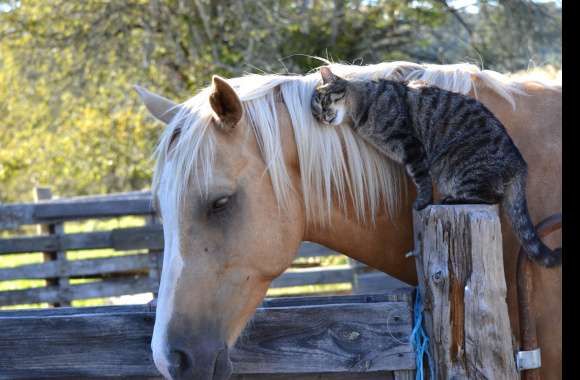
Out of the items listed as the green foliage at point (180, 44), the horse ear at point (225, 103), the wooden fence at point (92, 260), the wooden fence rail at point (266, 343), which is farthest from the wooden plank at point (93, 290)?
the horse ear at point (225, 103)

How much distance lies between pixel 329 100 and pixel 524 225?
0.82 m

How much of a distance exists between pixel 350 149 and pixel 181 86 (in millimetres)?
10499

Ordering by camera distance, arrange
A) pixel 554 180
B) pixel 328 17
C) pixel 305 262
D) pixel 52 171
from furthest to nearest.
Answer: pixel 52 171, pixel 328 17, pixel 305 262, pixel 554 180

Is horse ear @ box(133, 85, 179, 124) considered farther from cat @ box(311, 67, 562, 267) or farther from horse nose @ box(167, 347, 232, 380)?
horse nose @ box(167, 347, 232, 380)

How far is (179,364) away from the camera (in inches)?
88.4

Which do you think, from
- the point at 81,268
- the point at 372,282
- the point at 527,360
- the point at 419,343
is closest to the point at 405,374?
the point at 419,343

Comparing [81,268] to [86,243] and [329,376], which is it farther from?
[329,376]

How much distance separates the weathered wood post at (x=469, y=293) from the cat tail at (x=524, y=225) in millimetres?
333

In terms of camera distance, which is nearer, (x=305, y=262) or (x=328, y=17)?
(x=305, y=262)

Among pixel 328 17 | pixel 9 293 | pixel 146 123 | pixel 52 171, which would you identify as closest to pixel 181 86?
pixel 146 123

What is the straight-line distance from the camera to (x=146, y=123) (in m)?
13.3

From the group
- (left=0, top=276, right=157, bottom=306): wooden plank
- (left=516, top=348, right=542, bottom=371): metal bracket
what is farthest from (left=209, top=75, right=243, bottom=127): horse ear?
(left=0, top=276, right=157, bottom=306): wooden plank

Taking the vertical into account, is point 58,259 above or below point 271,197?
below
